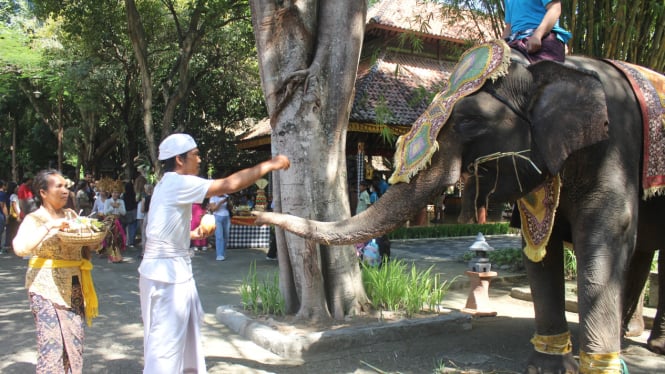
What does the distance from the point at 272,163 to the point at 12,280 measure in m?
7.68

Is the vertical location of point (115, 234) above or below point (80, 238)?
below

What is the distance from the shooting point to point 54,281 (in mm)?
3867

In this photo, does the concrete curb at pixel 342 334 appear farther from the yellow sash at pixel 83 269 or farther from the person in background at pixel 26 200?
the person in background at pixel 26 200

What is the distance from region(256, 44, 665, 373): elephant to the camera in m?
3.40

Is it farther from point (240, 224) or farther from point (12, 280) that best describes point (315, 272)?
point (240, 224)

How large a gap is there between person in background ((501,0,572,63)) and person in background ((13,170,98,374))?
3431 mm

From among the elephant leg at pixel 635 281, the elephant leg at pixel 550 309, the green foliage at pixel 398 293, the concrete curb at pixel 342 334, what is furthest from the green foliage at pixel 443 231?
the elephant leg at pixel 550 309

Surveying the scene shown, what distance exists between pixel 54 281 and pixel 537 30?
12.2 feet

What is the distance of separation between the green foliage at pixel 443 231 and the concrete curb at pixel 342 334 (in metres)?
9.94

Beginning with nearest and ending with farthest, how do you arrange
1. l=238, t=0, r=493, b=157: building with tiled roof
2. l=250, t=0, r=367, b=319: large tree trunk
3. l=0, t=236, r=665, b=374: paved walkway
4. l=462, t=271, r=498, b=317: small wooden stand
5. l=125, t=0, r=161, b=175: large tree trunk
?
l=0, t=236, r=665, b=374: paved walkway
l=250, t=0, r=367, b=319: large tree trunk
l=462, t=271, r=498, b=317: small wooden stand
l=125, t=0, r=161, b=175: large tree trunk
l=238, t=0, r=493, b=157: building with tiled roof

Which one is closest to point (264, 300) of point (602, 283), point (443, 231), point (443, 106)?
point (443, 106)

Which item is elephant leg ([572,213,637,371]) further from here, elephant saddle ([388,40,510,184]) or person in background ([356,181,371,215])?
person in background ([356,181,371,215])

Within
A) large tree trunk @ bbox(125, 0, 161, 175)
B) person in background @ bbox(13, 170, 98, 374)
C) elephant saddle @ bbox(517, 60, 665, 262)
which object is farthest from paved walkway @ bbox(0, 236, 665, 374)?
large tree trunk @ bbox(125, 0, 161, 175)

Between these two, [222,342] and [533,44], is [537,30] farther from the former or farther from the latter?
[222,342]
